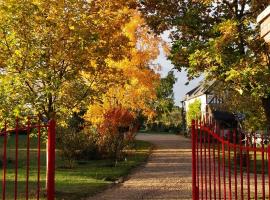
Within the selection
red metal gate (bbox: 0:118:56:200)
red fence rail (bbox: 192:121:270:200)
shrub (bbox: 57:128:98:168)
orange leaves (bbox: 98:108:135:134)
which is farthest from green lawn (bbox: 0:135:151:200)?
red fence rail (bbox: 192:121:270:200)

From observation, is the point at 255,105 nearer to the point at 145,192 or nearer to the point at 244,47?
the point at 244,47

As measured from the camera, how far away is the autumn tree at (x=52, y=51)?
13.3 meters

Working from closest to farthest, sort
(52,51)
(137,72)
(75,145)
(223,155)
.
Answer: (223,155), (52,51), (75,145), (137,72)

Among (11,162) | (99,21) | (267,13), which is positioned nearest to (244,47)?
(99,21)

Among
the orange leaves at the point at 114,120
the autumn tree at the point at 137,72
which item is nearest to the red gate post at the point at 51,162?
the orange leaves at the point at 114,120

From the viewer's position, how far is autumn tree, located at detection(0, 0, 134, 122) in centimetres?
1330

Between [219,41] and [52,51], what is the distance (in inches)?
208

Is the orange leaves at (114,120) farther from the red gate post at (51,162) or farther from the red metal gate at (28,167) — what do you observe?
the red gate post at (51,162)

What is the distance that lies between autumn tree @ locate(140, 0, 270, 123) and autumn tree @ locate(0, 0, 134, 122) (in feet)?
8.00

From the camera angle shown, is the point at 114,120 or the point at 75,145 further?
the point at 114,120

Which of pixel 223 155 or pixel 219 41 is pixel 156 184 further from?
pixel 223 155

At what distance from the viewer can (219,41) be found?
583 inches

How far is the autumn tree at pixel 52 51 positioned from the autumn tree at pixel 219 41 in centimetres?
244

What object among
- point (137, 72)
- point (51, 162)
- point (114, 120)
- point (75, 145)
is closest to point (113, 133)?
point (114, 120)
